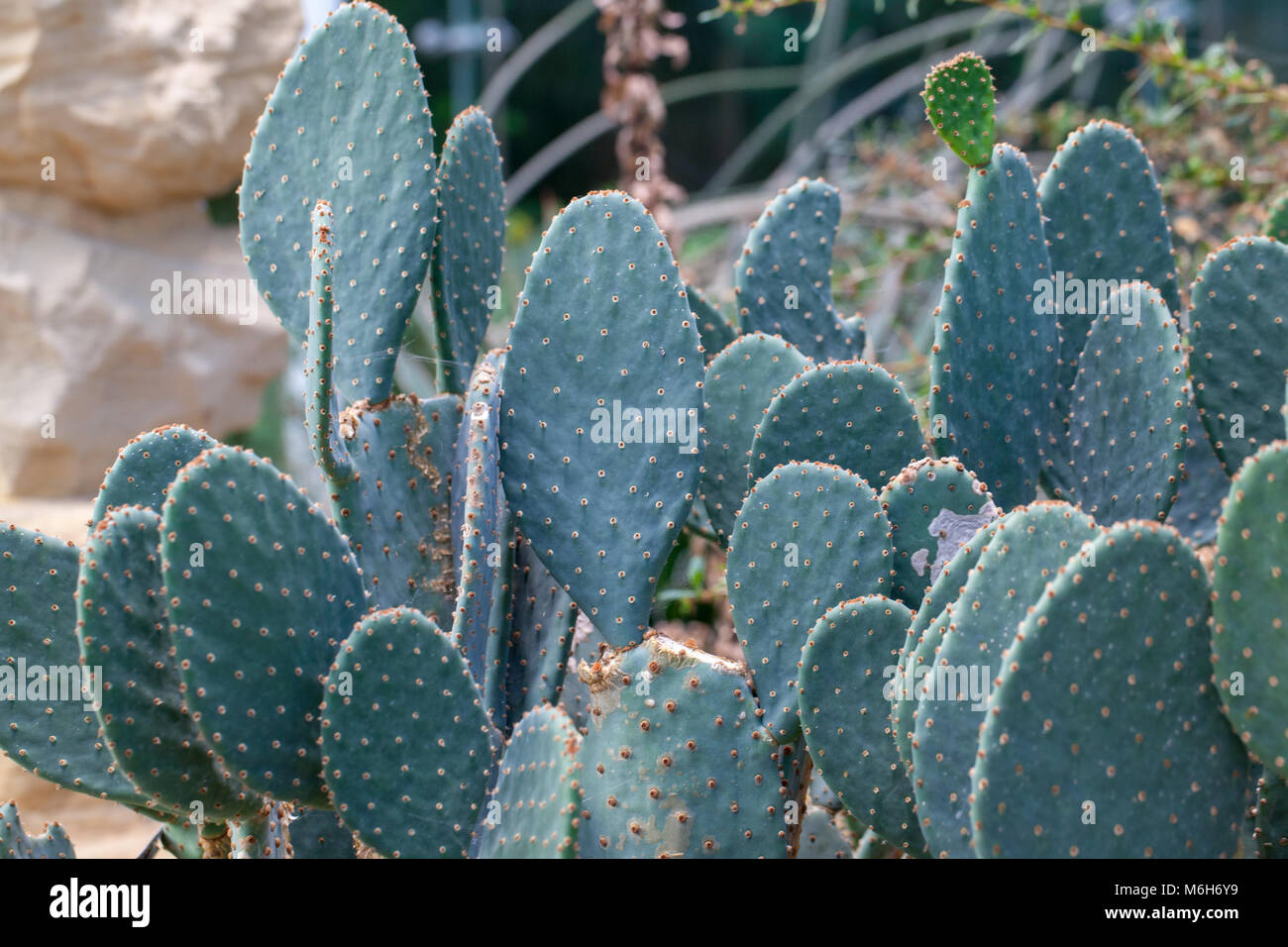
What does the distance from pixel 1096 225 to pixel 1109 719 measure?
79 centimetres

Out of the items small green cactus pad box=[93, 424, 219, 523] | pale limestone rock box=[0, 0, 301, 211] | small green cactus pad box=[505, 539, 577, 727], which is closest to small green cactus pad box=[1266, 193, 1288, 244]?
small green cactus pad box=[505, 539, 577, 727]

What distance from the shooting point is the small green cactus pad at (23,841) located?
118 centimetres

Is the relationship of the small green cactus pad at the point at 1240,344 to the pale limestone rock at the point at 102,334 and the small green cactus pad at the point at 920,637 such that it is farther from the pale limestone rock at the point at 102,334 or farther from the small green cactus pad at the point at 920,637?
the pale limestone rock at the point at 102,334

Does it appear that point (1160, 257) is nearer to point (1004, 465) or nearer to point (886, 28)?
point (1004, 465)

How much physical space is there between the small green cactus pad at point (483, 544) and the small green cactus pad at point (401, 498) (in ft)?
0.08

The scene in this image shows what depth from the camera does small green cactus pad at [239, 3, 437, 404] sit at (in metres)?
1.28

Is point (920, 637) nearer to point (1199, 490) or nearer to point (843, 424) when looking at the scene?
point (843, 424)

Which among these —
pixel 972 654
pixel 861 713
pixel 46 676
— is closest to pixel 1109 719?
pixel 972 654

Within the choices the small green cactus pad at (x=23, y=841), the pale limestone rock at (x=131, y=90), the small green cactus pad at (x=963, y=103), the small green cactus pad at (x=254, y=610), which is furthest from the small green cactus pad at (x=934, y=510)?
the pale limestone rock at (x=131, y=90)

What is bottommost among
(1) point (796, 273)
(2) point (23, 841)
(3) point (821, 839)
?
→ (3) point (821, 839)

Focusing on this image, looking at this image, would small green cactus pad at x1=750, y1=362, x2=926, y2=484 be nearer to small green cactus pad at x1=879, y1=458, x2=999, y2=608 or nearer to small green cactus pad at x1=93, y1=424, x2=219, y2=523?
small green cactus pad at x1=879, y1=458, x2=999, y2=608

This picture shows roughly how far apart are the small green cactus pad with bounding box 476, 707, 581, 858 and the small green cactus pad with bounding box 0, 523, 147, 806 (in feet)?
1.33

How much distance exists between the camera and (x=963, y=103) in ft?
3.91

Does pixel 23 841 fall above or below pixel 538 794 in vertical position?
below
